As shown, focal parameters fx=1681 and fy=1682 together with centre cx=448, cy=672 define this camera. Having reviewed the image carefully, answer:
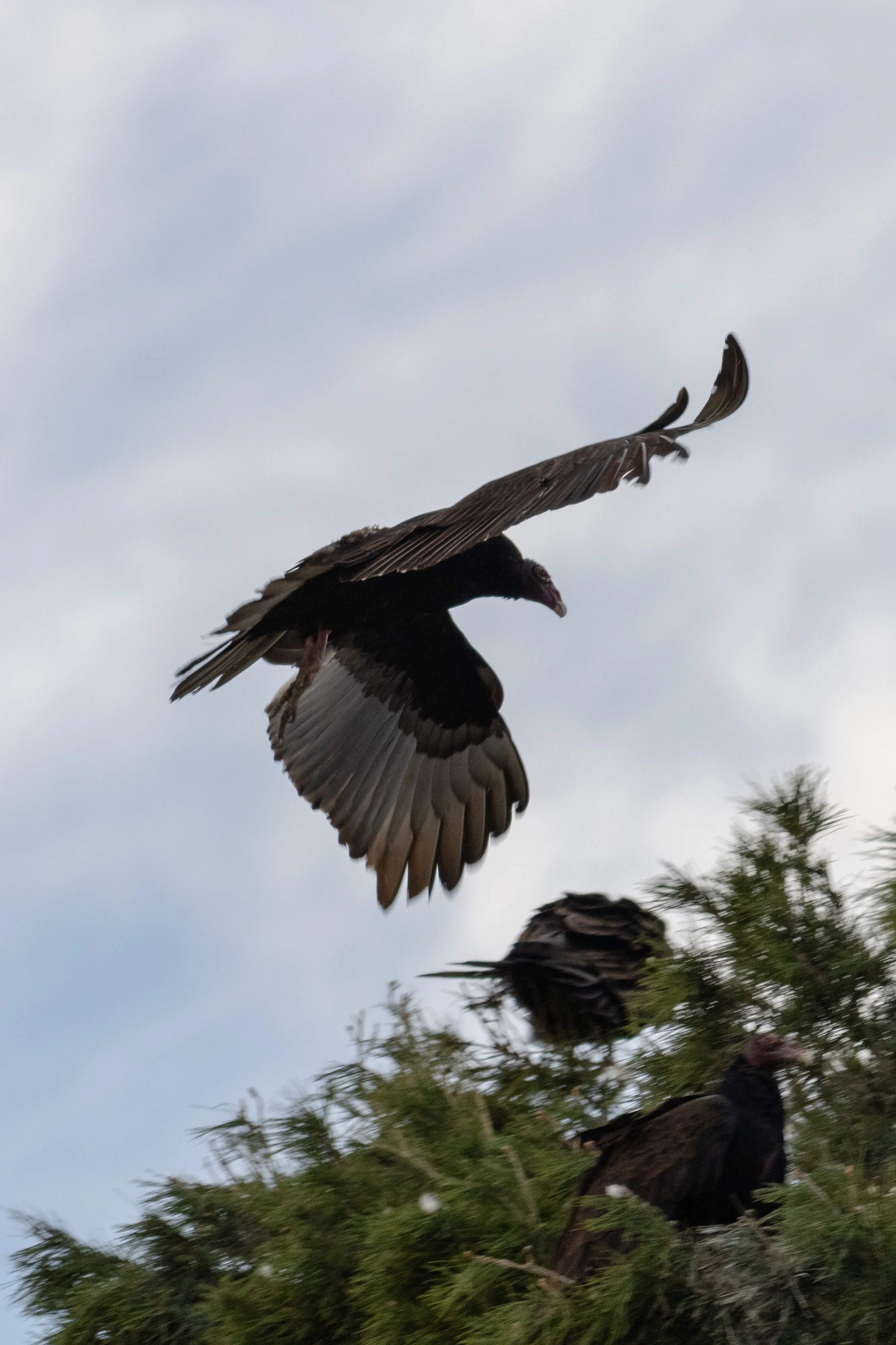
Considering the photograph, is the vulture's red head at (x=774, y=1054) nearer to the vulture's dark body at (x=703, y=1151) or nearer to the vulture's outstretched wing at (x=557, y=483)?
the vulture's dark body at (x=703, y=1151)

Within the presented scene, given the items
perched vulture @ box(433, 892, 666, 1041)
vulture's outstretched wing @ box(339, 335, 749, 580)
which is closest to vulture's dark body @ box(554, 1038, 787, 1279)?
perched vulture @ box(433, 892, 666, 1041)

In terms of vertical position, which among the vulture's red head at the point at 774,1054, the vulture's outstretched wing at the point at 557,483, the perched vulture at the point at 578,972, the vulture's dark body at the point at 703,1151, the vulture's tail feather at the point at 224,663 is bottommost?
the vulture's dark body at the point at 703,1151

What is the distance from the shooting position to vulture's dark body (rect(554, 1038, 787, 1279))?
3123 millimetres

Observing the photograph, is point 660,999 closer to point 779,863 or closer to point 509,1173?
point 779,863

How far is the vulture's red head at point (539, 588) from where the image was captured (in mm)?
4922

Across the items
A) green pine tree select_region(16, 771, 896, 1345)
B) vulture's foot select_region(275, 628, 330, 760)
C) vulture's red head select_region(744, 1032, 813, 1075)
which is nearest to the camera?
green pine tree select_region(16, 771, 896, 1345)

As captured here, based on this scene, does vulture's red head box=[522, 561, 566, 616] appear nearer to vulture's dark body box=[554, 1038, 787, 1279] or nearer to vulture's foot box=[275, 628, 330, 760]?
vulture's foot box=[275, 628, 330, 760]

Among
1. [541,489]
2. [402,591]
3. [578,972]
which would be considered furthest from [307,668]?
[541,489]

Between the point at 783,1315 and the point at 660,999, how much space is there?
112cm

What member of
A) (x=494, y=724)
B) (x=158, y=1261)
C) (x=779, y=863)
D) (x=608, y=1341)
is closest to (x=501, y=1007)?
(x=779, y=863)

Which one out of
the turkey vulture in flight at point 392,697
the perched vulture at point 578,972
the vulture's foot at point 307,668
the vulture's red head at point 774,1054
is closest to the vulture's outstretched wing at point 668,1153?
the vulture's red head at point 774,1054

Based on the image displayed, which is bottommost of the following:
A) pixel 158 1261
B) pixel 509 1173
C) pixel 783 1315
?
pixel 783 1315

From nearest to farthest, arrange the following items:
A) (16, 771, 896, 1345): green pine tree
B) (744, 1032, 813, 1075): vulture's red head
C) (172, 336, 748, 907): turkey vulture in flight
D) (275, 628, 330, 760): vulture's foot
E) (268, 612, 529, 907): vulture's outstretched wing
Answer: (16, 771, 896, 1345): green pine tree → (744, 1032, 813, 1075): vulture's red head → (172, 336, 748, 907): turkey vulture in flight → (275, 628, 330, 760): vulture's foot → (268, 612, 529, 907): vulture's outstretched wing

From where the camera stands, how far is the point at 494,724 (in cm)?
559
